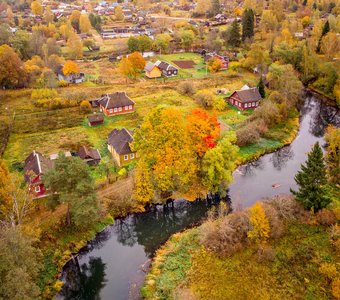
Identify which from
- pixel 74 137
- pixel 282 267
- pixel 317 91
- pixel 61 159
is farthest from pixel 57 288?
pixel 317 91

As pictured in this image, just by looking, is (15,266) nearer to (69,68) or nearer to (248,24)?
(69,68)

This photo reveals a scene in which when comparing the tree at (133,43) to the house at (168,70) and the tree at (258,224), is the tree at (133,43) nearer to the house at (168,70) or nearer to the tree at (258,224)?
the house at (168,70)

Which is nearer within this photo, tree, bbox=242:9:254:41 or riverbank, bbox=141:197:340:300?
riverbank, bbox=141:197:340:300

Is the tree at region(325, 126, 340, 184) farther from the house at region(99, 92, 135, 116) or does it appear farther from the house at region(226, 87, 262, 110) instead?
the house at region(99, 92, 135, 116)

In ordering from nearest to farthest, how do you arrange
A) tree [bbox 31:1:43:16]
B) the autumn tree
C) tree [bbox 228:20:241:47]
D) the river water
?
the river water < the autumn tree < tree [bbox 228:20:241:47] < tree [bbox 31:1:43:16]

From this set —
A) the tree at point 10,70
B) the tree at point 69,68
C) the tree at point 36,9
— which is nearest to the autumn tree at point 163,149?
the tree at point 10,70

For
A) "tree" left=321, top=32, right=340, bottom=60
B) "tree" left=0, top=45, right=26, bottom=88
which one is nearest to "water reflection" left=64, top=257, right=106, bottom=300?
"tree" left=0, top=45, right=26, bottom=88

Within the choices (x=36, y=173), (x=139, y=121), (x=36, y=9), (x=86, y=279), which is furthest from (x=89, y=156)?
(x=36, y=9)
